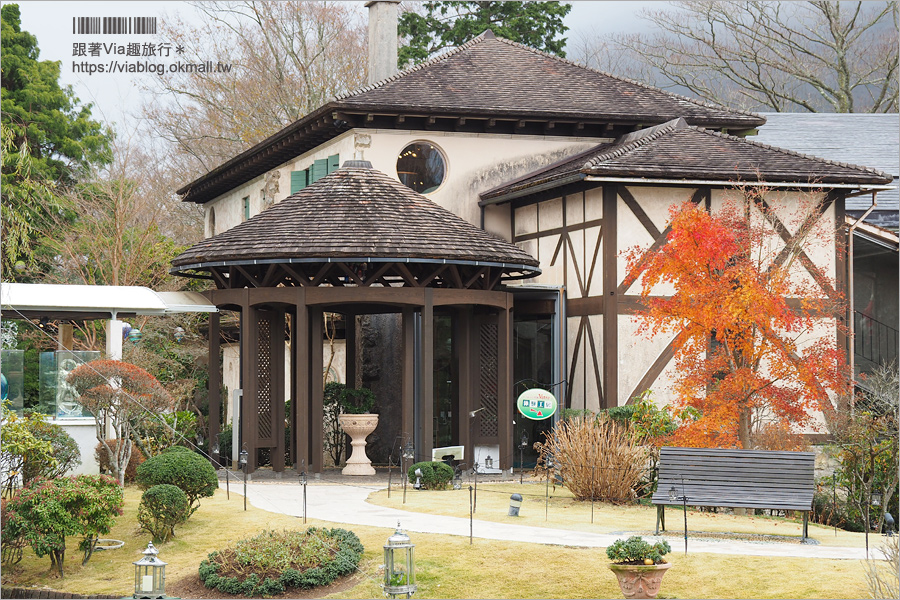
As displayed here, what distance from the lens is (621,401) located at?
64.0 feet

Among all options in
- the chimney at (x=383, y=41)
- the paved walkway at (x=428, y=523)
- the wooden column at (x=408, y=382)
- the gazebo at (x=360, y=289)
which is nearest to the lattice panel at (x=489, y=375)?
the gazebo at (x=360, y=289)

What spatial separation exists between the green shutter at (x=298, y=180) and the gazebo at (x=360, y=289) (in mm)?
5202

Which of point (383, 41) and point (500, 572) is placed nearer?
point (500, 572)

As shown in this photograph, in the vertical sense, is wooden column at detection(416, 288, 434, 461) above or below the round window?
below

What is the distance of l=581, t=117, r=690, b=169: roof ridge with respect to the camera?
19.5m

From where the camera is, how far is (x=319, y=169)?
2408cm

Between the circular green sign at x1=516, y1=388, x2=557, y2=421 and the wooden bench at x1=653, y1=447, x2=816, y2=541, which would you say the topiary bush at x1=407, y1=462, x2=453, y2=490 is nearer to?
the circular green sign at x1=516, y1=388, x2=557, y2=421

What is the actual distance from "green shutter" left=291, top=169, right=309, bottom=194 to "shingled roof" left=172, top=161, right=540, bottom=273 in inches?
210

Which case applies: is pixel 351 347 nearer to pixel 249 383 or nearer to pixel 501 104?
pixel 249 383

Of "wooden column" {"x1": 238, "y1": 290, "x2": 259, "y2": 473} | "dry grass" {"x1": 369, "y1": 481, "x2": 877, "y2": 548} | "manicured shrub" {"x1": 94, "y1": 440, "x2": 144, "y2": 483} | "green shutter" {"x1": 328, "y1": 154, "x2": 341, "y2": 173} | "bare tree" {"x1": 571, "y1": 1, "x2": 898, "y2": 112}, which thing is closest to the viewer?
"dry grass" {"x1": 369, "y1": 481, "x2": 877, "y2": 548}

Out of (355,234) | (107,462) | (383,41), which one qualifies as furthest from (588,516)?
(383,41)

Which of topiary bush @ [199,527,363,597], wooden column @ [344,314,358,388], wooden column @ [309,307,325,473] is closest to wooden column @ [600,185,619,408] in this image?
wooden column @ [309,307,325,473]

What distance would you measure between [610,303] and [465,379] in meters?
2.84

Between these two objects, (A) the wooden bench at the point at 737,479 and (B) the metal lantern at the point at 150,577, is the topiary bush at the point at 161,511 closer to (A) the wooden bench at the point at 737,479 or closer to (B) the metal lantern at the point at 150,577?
(B) the metal lantern at the point at 150,577
